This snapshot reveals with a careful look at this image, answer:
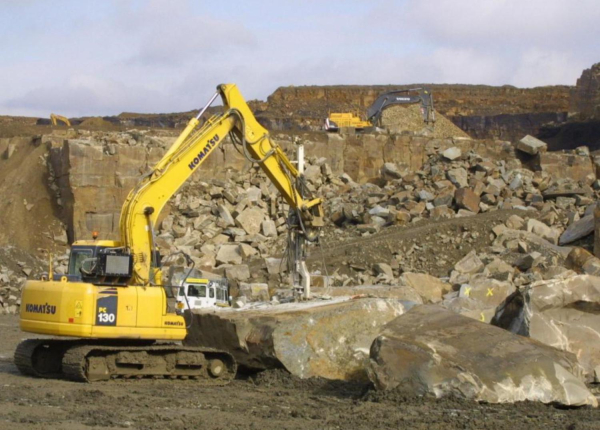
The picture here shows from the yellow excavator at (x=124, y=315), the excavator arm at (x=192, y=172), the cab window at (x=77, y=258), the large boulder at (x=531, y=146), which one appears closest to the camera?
the yellow excavator at (x=124, y=315)

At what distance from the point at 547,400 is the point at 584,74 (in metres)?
61.6

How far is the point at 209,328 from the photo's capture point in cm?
1191

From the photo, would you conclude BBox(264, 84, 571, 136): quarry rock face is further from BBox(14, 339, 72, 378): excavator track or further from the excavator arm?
BBox(14, 339, 72, 378): excavator track

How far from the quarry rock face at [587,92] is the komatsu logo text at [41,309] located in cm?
5612

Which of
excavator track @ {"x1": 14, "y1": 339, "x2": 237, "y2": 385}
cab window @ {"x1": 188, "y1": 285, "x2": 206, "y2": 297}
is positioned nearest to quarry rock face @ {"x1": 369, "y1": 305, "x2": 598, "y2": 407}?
excavator track @ {"x1": 14, "y1": 339, "x2": 237, "y2": 385}

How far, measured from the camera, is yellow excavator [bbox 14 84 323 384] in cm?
1016

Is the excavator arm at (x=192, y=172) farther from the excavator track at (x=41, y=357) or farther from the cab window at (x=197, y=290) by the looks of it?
the cab window at (x=197, y=290)

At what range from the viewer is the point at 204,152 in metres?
12.1

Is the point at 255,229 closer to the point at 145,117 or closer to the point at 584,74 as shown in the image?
the point at 145,117

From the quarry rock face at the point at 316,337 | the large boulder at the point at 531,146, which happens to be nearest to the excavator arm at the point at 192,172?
the quarry rock face at the point at 316,337

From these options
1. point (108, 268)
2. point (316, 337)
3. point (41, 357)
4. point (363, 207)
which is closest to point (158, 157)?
point (363, 207)

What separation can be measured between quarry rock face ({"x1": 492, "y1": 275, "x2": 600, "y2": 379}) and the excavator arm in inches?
125

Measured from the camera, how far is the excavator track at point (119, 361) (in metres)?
10.2

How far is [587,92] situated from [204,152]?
194ft
